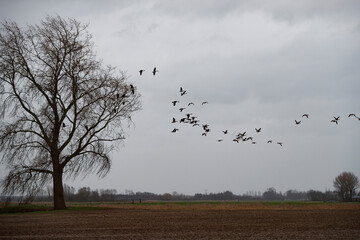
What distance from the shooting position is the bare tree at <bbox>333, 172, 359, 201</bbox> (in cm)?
10569

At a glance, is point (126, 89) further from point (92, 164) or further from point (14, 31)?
point (14, 31)

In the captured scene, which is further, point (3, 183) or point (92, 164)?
point (92, 164)

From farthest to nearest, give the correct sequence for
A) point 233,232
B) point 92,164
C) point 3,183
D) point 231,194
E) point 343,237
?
point 231,194 < point 92,164 < point 3,183 < point 233,232 < point 343,237

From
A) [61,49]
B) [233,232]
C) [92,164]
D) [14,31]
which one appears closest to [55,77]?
[61,49]

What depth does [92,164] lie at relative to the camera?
3067cm

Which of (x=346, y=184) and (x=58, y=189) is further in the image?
(x=346, y=184)

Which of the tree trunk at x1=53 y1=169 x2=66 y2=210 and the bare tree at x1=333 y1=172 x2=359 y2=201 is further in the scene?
the bare tree at x1=333 y1=172 x2=359 y2=201

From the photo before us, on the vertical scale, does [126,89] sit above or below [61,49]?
below

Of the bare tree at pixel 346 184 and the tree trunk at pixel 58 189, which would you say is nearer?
the tree trunk at pixel 58 189

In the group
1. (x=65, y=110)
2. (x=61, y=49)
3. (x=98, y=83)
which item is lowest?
(x=65, y=110)

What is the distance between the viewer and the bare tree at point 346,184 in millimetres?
105688

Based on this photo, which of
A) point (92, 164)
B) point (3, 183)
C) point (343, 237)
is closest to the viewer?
point (343, 237)

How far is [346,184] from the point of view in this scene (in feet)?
357

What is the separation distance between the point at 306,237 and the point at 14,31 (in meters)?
26.2
